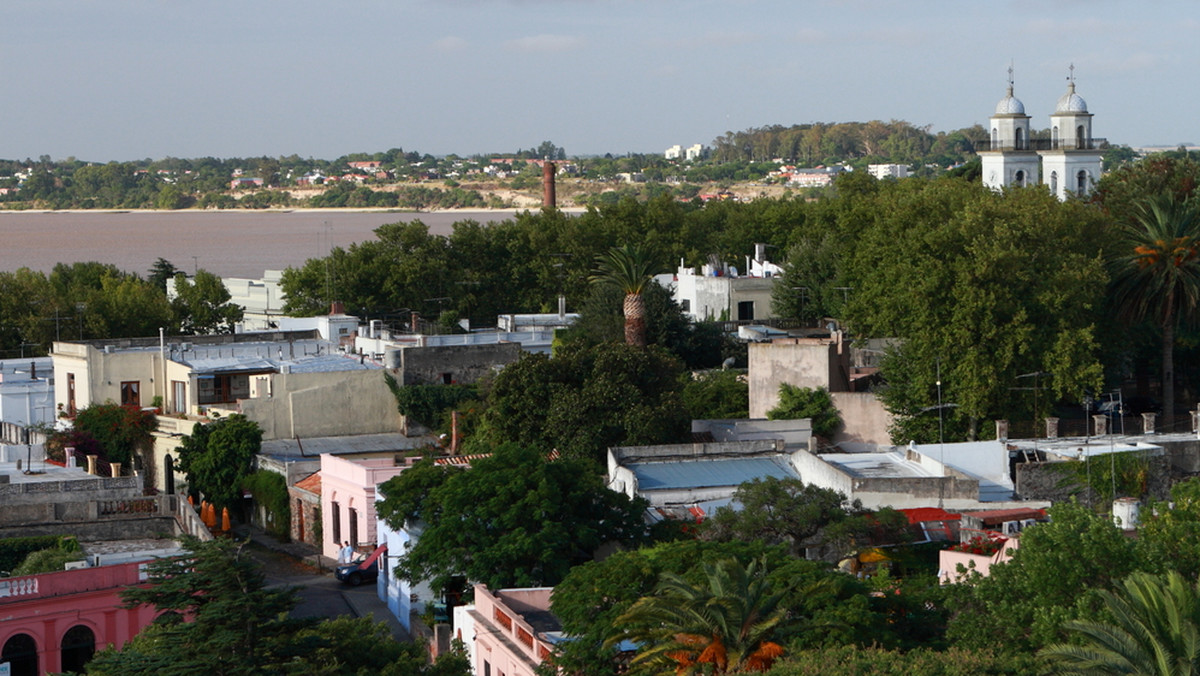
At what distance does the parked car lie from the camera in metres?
32.6

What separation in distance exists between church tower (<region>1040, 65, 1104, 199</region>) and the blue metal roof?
41.5 m

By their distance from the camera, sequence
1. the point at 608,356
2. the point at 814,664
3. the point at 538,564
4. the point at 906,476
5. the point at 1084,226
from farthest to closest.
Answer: the point at 1084,226, the point at 608,356, the point at 906,476, the point at 538,564, the point at 814,664

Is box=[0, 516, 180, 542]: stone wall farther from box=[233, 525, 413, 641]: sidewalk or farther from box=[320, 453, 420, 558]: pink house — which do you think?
box=[320, 453, 420, 558]: pink house

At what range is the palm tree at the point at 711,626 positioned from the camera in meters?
18.0

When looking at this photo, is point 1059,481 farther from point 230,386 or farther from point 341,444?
point 230,386

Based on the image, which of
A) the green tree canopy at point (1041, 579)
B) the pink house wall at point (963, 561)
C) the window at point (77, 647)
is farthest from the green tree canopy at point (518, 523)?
the green tree canopy at point (1041, 579)

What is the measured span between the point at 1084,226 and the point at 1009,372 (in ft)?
22.7

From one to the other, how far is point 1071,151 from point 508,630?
54.1 meters

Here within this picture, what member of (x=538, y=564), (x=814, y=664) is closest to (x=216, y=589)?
(x=814, y=664)

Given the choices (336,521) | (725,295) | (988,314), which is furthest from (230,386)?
(725,295)

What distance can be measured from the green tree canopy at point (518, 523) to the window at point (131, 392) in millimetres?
19164

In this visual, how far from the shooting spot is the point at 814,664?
1652 centimetres

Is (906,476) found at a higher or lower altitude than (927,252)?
lower

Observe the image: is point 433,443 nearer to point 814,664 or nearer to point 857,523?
point 857,523
